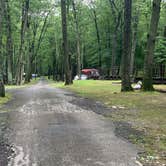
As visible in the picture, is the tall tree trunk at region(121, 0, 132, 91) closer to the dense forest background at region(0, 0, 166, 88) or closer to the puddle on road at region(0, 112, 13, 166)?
the puddle on road at region(0, 112, 13, 166)

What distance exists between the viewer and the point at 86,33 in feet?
188

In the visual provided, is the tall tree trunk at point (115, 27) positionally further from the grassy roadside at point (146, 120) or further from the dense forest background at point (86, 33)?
the grassy roadside at point (146, 120)

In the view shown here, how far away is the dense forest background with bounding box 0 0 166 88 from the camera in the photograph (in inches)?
1540

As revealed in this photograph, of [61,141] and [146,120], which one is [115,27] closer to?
[146,120]

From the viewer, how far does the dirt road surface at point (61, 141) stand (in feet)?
18.3

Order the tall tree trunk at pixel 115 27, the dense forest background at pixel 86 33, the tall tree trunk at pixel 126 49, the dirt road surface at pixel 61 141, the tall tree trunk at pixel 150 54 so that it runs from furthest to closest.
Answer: the tall tree trunk at pixel 115 27 → the dense forest background at pixel 86 33 → the tall tree trunk at pixel 126 49 → the tall tree trunk at pixel 150 54 → the dirt road surface at pixel 61 141

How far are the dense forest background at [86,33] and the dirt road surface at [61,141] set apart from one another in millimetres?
27624

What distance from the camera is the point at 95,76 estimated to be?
4841cm

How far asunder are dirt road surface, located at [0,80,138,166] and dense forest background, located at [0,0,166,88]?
27624 mm

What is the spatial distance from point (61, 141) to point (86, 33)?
5114 cm

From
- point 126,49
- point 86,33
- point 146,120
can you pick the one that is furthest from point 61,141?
point 86,33

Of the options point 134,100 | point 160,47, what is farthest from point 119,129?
point 160,47

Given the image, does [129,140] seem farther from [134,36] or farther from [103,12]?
[103,12]

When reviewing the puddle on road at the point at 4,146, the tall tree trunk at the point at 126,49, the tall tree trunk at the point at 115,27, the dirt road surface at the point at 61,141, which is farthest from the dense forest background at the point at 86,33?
the puddle on road at the point at 4,146
